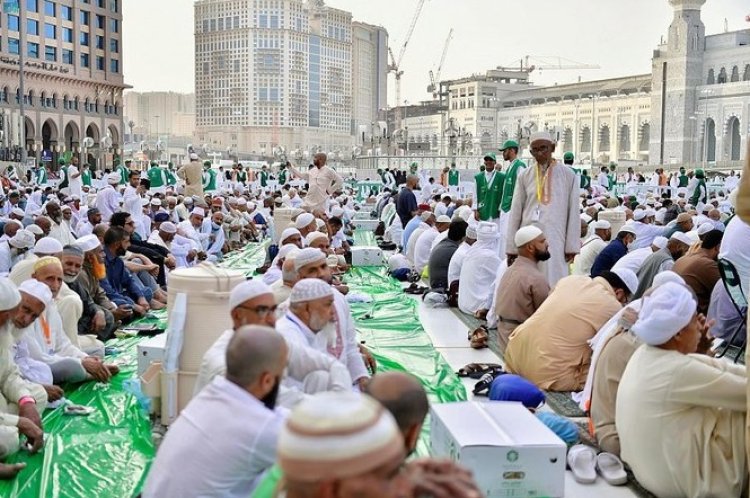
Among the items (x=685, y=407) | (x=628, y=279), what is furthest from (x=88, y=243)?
(x=685, y=407)

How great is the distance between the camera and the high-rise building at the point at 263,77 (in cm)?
7769

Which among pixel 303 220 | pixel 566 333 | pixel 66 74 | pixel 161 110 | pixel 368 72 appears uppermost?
pixel 368 72

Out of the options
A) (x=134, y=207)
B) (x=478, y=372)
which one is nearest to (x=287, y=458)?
(x=478, y=372)

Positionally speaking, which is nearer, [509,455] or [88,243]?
[509,455]

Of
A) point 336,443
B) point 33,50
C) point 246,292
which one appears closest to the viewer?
point 336,443

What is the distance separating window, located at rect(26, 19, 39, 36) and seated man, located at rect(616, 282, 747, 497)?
41.7m

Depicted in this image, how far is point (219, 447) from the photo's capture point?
6.61 feet

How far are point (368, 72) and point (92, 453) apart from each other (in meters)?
88.9

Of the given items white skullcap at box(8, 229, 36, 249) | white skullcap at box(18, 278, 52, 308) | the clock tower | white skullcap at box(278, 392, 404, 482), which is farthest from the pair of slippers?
the clock tower

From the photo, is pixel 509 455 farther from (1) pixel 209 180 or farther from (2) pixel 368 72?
(2) pixel 368 72

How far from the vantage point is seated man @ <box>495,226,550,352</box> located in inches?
189

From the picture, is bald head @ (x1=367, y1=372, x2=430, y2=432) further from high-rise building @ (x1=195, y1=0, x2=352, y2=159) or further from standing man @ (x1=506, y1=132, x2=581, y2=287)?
high-rise building @ (x1=195, y1=0, x2=352, y2=159)

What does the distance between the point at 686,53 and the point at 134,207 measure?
4044cm

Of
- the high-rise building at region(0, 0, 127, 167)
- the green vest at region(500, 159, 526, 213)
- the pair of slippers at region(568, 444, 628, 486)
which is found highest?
the high-rise building at region(0, 0, 127, 167)
